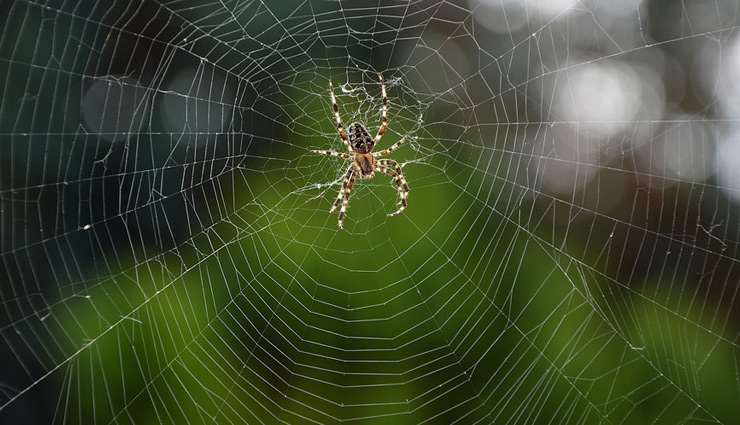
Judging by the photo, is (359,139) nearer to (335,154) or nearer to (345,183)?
(335,154)

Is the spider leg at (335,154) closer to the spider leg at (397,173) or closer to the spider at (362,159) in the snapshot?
the spider at (362,159)

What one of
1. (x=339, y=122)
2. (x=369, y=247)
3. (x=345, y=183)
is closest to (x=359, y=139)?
(x=339, y=122)

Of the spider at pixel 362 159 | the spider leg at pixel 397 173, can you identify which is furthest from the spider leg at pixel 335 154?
the spider leg at pixel 397 173

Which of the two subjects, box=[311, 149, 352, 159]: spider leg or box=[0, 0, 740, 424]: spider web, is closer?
box=[0, 0, 740, 424]: spider web

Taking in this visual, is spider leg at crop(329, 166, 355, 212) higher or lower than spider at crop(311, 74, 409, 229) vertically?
lower

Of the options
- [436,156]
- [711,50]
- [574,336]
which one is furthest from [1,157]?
[711,50]

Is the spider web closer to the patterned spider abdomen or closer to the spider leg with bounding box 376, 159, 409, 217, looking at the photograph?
the spider leg with bounding box 376, 159, 409, 217

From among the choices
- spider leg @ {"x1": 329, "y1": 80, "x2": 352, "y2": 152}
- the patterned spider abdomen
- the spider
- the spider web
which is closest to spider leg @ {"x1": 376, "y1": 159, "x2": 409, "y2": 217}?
the spider
